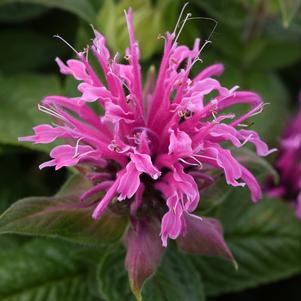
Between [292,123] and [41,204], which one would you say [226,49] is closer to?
[292,123]

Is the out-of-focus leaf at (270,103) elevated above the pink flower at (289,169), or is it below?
above

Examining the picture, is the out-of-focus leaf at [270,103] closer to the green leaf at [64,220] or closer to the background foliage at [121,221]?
the background foliage at [121,221]

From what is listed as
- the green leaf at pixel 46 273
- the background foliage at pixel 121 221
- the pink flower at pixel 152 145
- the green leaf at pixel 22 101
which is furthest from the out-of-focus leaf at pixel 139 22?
the green leaf at pixel 46 273

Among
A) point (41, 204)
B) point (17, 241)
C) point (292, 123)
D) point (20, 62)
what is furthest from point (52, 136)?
point (292, 123)

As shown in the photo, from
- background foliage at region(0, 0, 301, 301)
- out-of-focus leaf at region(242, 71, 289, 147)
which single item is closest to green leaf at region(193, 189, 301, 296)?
background foliage at region(0, 0, 301, 301)

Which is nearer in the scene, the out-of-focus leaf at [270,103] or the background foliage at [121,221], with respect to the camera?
the background foliage at [121,221]

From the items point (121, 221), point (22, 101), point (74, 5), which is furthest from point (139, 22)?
point (121, 221)
